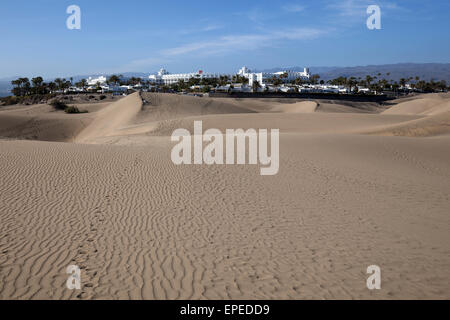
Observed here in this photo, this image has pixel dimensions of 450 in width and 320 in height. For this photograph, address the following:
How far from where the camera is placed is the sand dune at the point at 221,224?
5.19 metres

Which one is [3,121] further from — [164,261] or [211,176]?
[164,261]

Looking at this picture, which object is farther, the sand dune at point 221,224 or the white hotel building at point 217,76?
the white hotel building at point 217,76

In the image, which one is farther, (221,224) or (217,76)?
(217,76)

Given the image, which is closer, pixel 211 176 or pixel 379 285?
pixel 379 285

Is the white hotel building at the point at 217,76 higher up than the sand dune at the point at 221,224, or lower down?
higher up

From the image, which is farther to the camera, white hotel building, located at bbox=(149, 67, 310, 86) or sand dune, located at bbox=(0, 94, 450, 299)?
white hotel building, located at bbox=(149, 67, 310, 86)

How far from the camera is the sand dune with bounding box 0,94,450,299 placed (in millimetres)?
5191

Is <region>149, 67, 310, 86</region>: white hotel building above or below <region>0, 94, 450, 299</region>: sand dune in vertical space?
above

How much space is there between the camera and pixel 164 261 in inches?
230

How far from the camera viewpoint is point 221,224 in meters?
7.46

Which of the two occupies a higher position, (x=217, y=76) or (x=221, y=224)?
(x=217, y=76)
